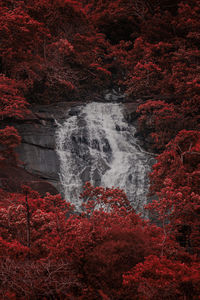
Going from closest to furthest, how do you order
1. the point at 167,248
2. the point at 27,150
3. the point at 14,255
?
the point at 14,255, the point at 167,248, the point at 27,150

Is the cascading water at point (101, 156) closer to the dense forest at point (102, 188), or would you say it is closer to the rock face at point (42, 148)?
the rock face at point (42, 148)

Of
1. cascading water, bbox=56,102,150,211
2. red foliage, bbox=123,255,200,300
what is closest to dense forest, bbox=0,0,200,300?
red foliage, bbox=123,255,200,300

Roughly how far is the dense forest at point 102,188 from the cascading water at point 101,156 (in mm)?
1036

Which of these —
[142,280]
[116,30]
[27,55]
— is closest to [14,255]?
[142,280]

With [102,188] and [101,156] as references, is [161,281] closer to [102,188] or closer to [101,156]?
[102,188]

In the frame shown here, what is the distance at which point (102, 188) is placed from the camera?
23.0 ft

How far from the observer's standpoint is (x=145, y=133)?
45.6ft

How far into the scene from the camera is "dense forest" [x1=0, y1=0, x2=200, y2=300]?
12.3 ft

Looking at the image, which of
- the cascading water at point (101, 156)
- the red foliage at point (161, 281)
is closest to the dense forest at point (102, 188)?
the red foliage at point (161, 281)

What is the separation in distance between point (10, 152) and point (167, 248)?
7736 mm

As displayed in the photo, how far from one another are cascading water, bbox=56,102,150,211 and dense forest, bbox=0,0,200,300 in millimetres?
1036

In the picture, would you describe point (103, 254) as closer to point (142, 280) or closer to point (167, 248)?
point (142, 280)

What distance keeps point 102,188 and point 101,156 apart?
212 inches

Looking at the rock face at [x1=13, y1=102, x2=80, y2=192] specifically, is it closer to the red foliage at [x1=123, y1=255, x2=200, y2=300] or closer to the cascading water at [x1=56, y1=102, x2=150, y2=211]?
the cascading water at [x1=56, y1=102, x2=150, y2=211]
